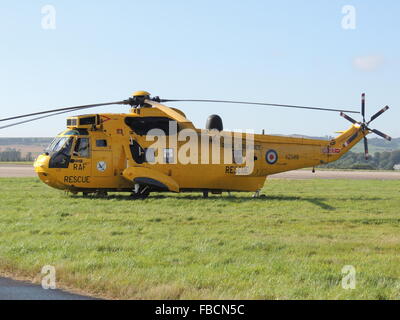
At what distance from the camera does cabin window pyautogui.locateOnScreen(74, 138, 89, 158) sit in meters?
21.3

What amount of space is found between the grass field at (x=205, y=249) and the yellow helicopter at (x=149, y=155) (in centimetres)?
233

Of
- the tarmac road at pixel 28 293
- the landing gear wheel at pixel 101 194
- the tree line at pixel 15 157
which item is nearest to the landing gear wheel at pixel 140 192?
the landing gear wheel at pixel 101 194

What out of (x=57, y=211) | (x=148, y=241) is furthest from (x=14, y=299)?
(x=57, y=211)

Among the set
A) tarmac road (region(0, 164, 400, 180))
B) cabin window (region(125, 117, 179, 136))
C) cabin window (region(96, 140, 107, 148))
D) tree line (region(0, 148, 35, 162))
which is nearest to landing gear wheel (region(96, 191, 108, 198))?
cabin window (region(96, 140, 107, 148))

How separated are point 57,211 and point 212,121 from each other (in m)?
8.61

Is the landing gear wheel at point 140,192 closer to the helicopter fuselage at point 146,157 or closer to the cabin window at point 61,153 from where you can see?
the helicopter fuselage at point 146,157

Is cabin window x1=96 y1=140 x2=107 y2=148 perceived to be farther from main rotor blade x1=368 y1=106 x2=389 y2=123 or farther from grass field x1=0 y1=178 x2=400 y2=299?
main rotor blade x1=368 y1=106 x2=389 y2=123

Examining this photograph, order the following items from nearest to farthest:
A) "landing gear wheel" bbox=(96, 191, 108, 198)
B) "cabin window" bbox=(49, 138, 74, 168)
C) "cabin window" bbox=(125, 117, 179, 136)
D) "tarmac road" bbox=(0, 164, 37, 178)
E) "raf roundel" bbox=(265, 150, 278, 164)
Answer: "cabin window" bbox=(49, 138, 74, 168) → "cabin window" bbox=(125, 117, 179, 136) → "landing gear wheel" bbox=(96, 191, 108, 198) → "raf roundel" bbox=(265, 150, 278, 164) → "tarmac road" bbox=(0, 164, 37, 178)

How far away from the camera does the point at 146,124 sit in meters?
22.0

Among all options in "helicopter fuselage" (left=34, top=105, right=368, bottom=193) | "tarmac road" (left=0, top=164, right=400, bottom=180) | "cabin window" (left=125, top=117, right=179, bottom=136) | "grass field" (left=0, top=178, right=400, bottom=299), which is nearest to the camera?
→ "grass field" (left=0, top=178, right=400, bottom=299)

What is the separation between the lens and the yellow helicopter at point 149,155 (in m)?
21.3

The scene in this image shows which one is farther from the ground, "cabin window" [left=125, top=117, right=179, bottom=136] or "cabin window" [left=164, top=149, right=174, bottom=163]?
"cabin window" [left=125, top=117, right=179, bottom=136]

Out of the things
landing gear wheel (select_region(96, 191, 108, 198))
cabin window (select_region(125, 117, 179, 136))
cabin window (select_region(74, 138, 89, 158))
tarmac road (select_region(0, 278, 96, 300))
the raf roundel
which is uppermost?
cabin window (select_region(125, 117, 179, 136))

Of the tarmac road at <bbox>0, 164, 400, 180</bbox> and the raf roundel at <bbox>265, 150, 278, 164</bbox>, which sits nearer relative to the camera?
the raf roundel at <bbox>265, 150, 278, 164</bbox>
